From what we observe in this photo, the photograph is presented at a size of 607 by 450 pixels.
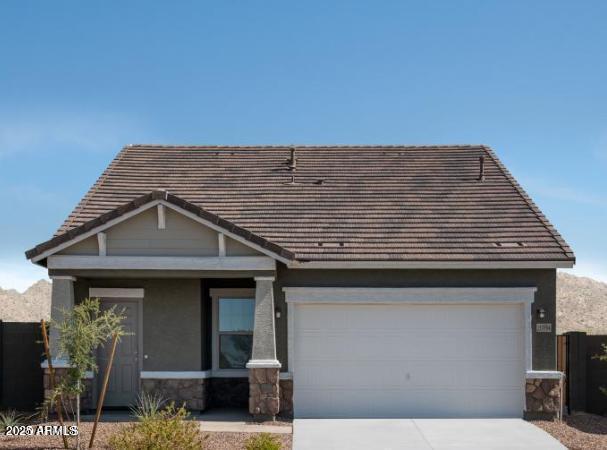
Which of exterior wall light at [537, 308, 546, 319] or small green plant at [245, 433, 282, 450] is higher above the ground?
exterior wall light at [537, 308, 546, 319]

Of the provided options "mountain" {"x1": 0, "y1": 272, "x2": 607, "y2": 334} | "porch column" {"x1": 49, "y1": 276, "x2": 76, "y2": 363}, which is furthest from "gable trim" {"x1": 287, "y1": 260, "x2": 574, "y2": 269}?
"mountain" {"x1": 0, "y1": 272, "x2": 607, "y2": 334}

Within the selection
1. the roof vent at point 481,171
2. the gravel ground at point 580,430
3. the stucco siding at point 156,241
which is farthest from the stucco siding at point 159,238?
the roof vent at point 481,171

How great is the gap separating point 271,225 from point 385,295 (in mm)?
2886

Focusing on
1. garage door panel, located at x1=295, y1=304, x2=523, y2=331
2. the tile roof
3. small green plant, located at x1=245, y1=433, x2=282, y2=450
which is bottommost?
small green plant, located at x1=245, y1=433, x2=282, y2=450

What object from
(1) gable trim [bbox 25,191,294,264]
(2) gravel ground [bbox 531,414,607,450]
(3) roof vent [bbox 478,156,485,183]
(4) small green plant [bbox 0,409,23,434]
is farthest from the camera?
(3) roof vent [bbox 478,156,485,183]

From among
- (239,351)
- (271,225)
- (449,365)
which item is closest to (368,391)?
(449,365)

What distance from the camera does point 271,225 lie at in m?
15.3

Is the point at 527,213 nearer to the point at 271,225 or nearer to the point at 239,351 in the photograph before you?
the point at 271,225

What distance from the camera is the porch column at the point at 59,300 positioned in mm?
13305

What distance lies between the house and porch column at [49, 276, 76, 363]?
28 mm

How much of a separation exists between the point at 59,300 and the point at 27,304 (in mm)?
31807

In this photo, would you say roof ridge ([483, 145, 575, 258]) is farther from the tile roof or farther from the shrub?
the shrub

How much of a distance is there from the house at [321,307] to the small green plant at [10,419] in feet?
4.86

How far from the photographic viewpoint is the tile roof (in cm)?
1437
